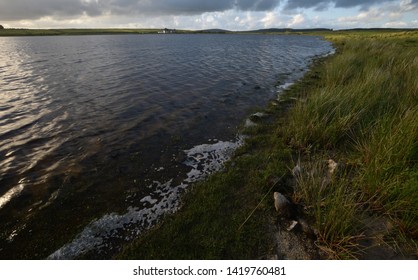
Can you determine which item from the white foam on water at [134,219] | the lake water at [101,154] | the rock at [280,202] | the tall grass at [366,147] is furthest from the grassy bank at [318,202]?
the lake water at [101,154]

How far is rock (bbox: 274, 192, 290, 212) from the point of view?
5664 mm

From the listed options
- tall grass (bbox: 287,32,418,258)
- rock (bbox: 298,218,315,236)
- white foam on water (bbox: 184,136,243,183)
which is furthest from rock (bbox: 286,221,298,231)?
white foam on water (bbox: 184,136,243,183)

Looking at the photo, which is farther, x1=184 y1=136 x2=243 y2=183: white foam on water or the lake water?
x1=184 y1=136 x2=243 y2=183: white foam on water

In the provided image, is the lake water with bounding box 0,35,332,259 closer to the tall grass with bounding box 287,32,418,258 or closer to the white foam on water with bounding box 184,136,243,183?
the white foam on water with bounding box 184,136,243,183

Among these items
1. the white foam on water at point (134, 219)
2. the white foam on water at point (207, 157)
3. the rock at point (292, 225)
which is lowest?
the white foam on water at point (207, 157)

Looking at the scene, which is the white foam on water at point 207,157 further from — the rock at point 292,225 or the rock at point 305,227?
the rock at point 305,227

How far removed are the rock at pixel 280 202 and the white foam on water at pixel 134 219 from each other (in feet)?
8.82

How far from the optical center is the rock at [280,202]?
5.66 m

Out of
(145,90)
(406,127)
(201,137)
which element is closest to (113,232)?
(201,137)

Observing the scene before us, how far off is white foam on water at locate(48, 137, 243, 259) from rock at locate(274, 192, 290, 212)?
106 inches

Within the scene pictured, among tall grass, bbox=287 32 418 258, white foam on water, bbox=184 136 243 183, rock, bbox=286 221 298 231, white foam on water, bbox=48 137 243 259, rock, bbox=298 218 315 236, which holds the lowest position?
white foam on water, bbox=184 136 243 183

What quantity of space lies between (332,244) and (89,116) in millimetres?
12631

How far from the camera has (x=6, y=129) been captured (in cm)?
1075

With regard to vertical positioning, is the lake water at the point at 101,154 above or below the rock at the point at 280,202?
below
